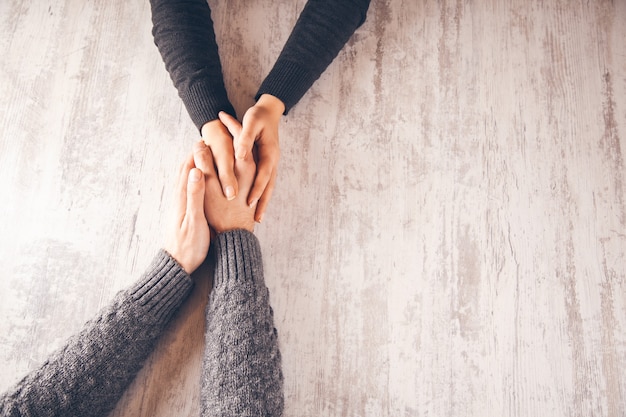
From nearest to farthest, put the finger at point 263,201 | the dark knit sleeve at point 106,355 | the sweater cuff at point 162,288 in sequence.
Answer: the dark knit sleeve at point 106,355, the sweater cuff at point 162,288, the finger at point 263,201

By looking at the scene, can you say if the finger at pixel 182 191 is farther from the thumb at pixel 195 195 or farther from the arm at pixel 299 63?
the arm at pixel 299 63

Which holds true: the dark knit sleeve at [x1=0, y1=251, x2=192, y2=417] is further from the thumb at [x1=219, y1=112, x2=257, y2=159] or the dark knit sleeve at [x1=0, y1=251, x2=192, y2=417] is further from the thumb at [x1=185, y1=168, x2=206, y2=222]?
the thumb at [x1=219, y1=112, x2=257, y2=159]

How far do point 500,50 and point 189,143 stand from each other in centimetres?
76

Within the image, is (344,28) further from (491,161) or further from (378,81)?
(491,161)

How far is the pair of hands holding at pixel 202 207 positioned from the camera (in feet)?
3.18

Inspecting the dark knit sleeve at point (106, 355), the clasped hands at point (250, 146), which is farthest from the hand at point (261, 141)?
the dark knit sleeve at point (106, 355)

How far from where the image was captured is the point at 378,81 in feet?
3.71

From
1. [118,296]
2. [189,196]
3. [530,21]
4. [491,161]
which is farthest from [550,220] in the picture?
[118,296]

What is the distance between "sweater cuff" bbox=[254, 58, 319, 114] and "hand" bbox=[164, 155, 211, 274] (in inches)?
9.8

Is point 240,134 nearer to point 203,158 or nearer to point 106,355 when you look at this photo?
point 203,158

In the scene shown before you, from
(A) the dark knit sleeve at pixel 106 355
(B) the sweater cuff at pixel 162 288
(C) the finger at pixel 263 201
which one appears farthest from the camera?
(C) the finger at pixel 263 201

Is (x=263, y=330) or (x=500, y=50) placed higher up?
(x=500, y=50)

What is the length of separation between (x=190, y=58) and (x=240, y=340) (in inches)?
23.2

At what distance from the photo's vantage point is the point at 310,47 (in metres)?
1.05
